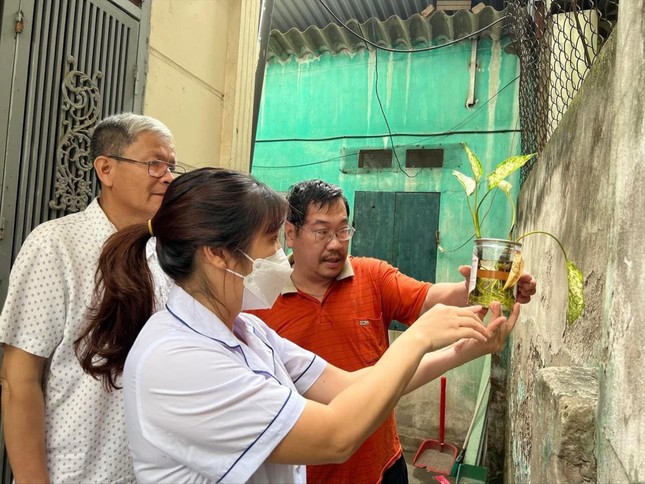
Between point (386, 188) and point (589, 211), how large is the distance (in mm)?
4825

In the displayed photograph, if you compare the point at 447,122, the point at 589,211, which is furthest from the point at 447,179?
the point at 589,211

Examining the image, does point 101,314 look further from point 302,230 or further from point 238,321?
point 302,230

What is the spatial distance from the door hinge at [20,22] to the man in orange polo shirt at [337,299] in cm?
136

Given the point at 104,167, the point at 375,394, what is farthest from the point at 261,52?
the point at 375,394

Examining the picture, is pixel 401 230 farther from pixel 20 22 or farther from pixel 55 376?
pixel 55 376

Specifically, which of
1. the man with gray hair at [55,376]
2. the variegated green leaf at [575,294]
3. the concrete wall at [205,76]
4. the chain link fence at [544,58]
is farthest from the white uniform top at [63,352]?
the chain link fence at [544,58]

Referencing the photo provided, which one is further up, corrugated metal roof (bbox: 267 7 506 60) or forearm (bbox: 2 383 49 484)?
corrugated metal roof (bbox: 267 7 506 60)

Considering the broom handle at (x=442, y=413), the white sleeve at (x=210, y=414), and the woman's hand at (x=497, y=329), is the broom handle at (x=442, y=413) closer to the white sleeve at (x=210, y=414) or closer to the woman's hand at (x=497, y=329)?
the woman's hand at (x=497, y=329)

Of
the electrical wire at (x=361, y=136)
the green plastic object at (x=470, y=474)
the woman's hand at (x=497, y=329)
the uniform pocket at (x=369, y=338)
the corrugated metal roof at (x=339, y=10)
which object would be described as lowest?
the green plastic object at (x=470, y=474)

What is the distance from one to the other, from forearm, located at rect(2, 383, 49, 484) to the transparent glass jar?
1323 millimetres

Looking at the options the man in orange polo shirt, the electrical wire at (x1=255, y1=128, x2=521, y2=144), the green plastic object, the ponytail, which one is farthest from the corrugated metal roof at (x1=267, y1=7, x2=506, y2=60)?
the ponytail

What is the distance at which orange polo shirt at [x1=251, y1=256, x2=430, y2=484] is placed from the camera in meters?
2.08

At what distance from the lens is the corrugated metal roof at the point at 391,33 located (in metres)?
5.51

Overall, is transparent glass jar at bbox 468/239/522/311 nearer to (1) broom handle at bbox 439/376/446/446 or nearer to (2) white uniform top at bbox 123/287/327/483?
(2) white uniform top at bbox 123/287/327/483
